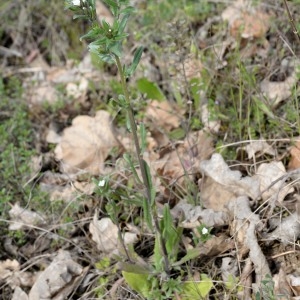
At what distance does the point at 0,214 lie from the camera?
2979 mm

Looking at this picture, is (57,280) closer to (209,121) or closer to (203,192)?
(203,192)

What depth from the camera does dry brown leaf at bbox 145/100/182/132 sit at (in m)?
3.30

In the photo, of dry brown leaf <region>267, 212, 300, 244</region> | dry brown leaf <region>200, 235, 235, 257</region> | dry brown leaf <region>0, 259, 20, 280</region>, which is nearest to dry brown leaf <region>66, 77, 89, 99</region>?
dry brown leaf <region>0, 259, 20, 280</region>

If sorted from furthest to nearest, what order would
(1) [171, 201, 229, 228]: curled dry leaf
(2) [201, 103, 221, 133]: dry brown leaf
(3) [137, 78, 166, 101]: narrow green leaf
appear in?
(3) [137, 78, 166, 101]: narrow green leaf → (2) [201, 103, 221, 133]: dry brown leaf → (1) [171, 201, 229, 228]: curled dry leaf

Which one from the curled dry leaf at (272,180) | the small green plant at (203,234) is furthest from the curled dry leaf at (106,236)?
the curled dry leaf at (272,180)

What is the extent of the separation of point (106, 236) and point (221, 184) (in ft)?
2.16

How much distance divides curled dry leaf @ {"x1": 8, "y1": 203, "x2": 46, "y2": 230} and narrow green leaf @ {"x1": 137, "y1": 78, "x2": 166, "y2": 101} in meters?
1.04

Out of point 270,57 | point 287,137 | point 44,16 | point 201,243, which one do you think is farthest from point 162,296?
point 44,16

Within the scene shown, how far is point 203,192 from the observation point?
2.77 m

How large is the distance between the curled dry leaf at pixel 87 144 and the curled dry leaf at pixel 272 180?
959mm

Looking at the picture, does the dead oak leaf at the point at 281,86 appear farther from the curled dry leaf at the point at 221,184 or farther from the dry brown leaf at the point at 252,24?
the curled dry leaf at the point at 221,184

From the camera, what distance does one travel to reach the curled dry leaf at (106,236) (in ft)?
8.90

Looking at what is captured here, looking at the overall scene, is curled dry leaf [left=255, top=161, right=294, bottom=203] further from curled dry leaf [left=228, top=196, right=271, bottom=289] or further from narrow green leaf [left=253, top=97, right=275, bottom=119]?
narrow green leaf [left=253, top=97, right=275, bottom=119]

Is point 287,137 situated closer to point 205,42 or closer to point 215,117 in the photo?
point 215,117
